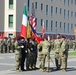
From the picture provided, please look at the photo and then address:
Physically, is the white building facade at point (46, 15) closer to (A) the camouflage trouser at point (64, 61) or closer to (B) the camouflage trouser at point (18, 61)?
(A) the camouflage trouser at point (64, 61)

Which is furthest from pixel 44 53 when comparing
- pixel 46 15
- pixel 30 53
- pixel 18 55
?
pixel 46 15

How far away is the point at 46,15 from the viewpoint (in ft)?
228

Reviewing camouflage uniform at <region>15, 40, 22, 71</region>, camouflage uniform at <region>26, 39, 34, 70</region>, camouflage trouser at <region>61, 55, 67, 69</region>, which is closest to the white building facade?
camouflage uniform at <region>26, 39, 34, 70</region>

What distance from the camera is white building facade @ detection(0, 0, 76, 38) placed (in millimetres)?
59875

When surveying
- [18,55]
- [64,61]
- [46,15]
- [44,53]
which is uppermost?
[46,15]

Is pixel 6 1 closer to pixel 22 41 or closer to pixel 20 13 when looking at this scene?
pixel 20 13

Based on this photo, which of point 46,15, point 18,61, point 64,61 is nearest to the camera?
point 18,61

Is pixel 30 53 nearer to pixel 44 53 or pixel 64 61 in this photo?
pixel 44 53

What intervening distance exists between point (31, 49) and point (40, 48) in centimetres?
74

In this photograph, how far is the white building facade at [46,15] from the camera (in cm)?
5988

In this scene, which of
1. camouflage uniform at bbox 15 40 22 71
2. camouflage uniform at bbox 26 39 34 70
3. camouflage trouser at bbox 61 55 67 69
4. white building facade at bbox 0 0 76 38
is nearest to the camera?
camouflage uniform at bbox 15 40 22 71

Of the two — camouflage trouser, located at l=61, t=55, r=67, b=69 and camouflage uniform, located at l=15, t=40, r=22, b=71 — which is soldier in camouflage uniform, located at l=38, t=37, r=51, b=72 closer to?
camouflage trouser, located at l=61, t=55, r=67, b=69

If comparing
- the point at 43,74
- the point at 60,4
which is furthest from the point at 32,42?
the point at 60,4

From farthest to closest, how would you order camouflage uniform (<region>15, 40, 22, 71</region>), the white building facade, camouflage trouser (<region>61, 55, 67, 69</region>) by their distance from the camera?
the white building facade, camouflage trouser (<region>61, 55, 67, 69</region>), camouflage uniform (<region>15, 40, 22, 71</region>)
